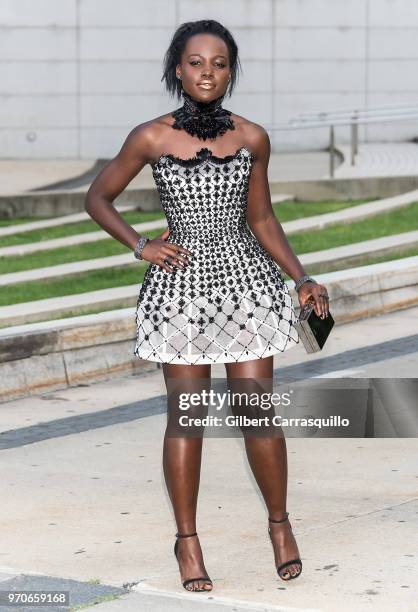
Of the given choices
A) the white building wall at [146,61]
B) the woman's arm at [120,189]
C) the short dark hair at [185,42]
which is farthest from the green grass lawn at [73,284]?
the white building wall at [146,61]

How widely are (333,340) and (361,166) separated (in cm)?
1201

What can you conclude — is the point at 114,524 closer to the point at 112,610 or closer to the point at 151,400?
the point at 112,610

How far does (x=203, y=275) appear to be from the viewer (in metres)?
5.32

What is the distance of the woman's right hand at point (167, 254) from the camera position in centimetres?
526

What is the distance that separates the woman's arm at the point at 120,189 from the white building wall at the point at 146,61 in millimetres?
22189

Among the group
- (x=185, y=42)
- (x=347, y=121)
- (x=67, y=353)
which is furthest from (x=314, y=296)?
(x=347, y=121)

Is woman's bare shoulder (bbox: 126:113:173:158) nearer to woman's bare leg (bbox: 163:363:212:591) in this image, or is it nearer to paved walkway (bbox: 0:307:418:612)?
woman's bare leg (bbox: 163:363:212:591)

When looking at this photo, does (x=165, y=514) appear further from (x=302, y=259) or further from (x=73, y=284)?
(x=302, y=259)

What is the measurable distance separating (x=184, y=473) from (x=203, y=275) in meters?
0.70

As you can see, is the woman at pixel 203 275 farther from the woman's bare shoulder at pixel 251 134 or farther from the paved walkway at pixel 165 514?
the paved walkway at pixel 165 514

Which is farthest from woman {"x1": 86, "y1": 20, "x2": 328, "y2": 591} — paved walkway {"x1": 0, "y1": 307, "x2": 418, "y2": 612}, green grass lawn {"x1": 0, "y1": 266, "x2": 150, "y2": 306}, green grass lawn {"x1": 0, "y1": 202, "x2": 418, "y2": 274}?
green grass lawn {"x1": 0, "y1": 202, "x2": 418, "y2": 274}

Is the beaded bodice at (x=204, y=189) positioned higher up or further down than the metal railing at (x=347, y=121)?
higher up

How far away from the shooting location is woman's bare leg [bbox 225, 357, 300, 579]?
531 cm

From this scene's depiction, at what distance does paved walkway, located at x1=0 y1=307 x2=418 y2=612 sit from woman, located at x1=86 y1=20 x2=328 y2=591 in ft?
0.74
